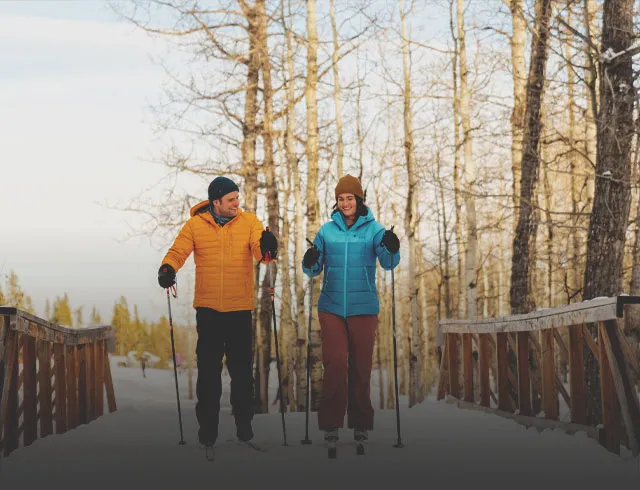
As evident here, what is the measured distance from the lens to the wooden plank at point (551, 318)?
17.9 feet

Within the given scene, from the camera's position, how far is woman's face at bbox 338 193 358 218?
622 cm

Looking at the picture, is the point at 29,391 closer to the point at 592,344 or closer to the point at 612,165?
the point at 592,344

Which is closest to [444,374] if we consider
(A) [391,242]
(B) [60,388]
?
(B) [60,388]

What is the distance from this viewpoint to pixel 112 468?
518 cm

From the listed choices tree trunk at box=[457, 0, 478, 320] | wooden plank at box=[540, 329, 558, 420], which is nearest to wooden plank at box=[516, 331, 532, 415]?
wooden plank at box=[540, 329, 558, 420]

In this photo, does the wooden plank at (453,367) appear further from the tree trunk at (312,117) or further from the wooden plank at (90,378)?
the wooden plank at (90,378)

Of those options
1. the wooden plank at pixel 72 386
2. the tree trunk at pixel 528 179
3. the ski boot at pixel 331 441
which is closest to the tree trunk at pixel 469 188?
the tree trunk at pixel 528 179

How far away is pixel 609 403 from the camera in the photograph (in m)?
5.55

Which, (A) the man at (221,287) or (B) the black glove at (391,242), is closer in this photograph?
(B) the black glove at (391,242)

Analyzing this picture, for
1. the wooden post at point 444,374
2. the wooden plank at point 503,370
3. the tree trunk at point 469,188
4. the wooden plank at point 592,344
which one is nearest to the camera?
the wooden plank at point 592,344

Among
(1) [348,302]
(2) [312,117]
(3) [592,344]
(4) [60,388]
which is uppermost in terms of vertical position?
(2) [312,117]

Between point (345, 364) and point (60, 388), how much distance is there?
10.2ft

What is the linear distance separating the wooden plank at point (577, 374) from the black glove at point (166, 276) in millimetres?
3035

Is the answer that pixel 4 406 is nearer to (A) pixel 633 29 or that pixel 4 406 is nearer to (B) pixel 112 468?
(B) pixel 112 468
